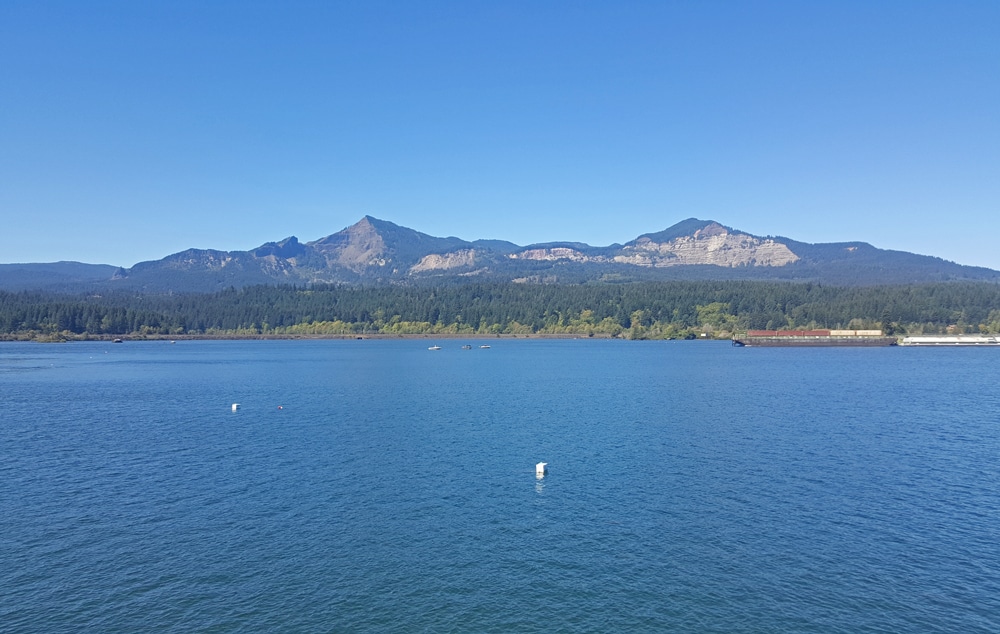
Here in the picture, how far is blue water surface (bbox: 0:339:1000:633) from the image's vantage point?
23.1m

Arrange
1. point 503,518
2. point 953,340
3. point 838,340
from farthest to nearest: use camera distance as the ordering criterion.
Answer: point 838,340 → point 953,340 → point 503,518

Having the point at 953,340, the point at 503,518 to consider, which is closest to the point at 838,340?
the point at 953,340

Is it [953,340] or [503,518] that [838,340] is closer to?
[953,340]

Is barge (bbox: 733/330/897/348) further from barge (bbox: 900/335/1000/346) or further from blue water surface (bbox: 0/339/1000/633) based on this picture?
blue water surface (bbox: 0/339/1000/633)

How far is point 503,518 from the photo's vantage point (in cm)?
3228

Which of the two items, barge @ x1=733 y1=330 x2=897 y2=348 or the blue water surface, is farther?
barge @ x1=733 y1=330 x2=897 y2=348

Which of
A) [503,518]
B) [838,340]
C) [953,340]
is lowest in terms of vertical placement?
[503,518]

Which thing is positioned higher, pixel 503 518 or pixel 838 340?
pixel 838 340

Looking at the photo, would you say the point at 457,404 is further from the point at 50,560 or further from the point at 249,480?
the point at 50,560

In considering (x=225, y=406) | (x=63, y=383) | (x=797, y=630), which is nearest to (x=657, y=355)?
(x=225, y=406)

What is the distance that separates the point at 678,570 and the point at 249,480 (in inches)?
991

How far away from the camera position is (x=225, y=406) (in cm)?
7181

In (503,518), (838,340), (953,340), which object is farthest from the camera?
(838,340)

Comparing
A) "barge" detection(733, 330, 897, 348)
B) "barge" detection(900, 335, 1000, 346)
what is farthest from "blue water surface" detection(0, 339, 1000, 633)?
"barge" detection(900, 335, 1000, 346)
